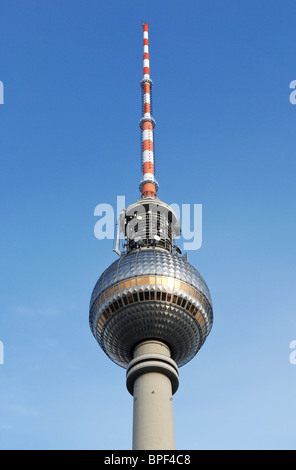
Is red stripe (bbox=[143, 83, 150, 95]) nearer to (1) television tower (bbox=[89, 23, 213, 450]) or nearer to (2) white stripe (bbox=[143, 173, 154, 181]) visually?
(2) white stripe (bbox=[143, 173, 154, 181])

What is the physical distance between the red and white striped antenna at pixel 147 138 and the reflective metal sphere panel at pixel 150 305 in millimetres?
14949

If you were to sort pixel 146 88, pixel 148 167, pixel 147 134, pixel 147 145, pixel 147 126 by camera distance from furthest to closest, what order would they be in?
pixel 146 88
pixel 147 126
pixel 147 134
pixel 147 145
pixel 148 167

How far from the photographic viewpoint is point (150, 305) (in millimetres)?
54531

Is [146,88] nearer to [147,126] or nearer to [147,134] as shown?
[147,126]

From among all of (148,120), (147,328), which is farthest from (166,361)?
(148,120)

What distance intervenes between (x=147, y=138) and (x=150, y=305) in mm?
29866

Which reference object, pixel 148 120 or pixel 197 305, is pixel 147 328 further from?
pixel 148 120

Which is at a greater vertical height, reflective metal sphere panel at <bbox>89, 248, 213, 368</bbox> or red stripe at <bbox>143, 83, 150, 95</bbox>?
red stripe at <bbox>143, 83, 150, 95</bbox>

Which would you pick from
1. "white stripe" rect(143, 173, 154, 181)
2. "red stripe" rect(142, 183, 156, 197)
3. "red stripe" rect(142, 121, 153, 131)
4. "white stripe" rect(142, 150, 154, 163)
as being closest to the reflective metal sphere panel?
"red stripe" rect(142, 183, 156, 197)

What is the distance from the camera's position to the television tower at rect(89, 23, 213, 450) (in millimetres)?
52344

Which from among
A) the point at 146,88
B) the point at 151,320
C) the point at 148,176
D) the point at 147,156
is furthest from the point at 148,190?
the point at 151,320

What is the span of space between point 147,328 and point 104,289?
19.9 feet

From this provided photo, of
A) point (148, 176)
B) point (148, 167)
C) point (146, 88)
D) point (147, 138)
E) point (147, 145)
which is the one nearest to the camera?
point (148, 176)

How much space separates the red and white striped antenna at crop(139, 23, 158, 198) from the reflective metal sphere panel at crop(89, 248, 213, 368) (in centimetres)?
1495
